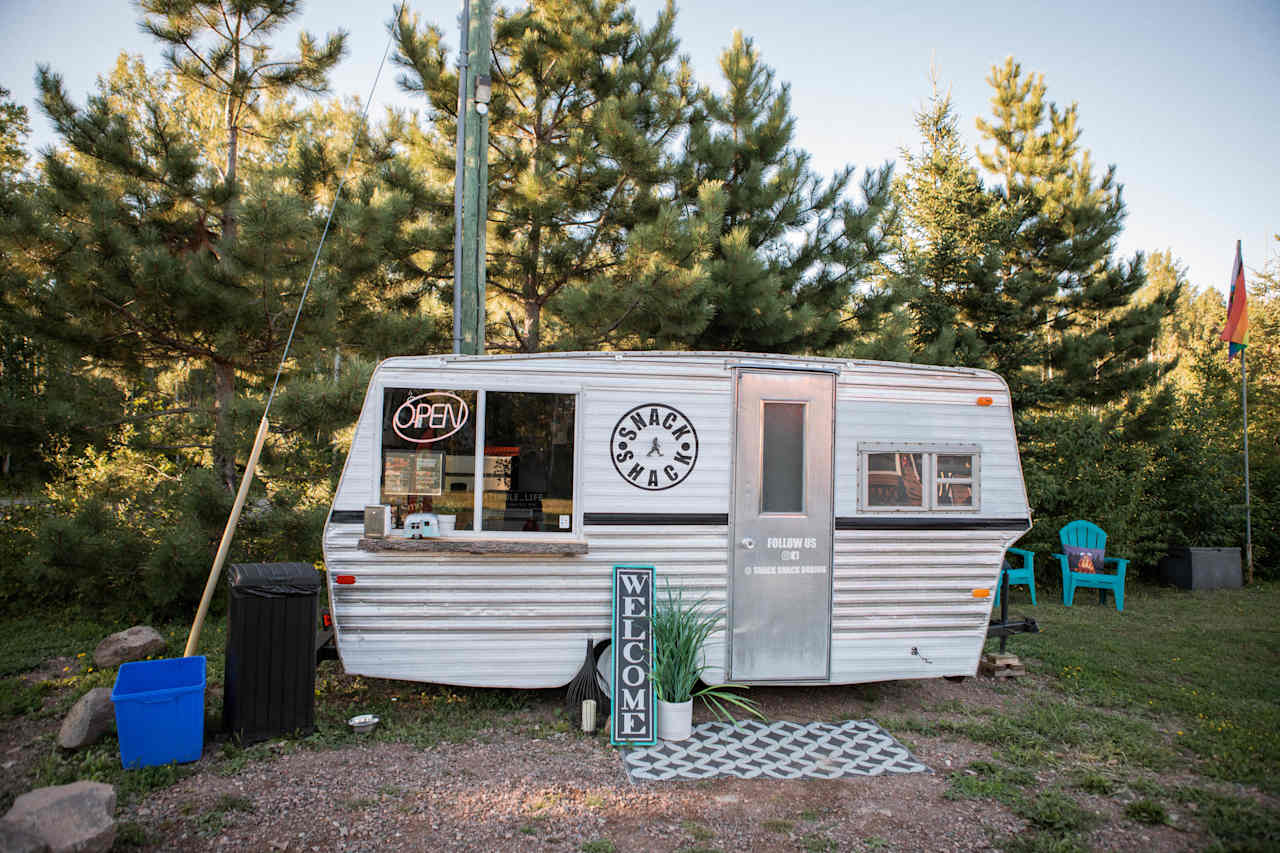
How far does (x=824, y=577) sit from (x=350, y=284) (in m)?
5.81

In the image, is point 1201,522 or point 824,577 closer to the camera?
point 824,577

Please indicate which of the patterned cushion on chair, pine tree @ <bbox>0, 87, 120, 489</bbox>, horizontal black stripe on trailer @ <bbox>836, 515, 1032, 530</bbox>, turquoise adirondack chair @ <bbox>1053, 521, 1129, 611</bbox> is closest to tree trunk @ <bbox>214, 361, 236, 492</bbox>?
pine tree @ <bbox>0, 87, 120, 489</bbox>

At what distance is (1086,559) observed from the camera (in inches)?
392

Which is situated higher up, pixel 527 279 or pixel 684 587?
pixel 527 279

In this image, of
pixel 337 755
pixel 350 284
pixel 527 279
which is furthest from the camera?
pixel 527 279

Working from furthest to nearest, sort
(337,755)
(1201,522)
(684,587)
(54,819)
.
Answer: (1201,522), (684,587), (337,755), (54,819)

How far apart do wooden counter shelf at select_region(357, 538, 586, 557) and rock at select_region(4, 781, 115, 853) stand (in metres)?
1.90

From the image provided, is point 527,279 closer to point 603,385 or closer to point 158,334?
point 158,334

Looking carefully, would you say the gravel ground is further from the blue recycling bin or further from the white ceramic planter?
the white ceramic planter

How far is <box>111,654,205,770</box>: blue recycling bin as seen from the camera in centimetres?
411

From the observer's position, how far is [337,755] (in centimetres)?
446

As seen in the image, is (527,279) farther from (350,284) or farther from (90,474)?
(90,474)

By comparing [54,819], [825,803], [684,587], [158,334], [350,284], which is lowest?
[825,803]

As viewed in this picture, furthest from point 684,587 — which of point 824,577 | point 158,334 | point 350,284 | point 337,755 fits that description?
point 158,334
